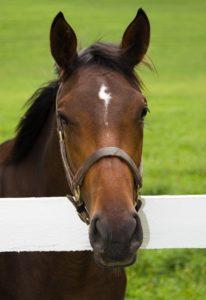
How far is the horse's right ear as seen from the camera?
3.55 metres

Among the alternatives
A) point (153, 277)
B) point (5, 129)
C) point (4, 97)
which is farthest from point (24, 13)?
point (153, 277)

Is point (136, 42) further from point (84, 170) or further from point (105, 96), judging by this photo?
point (84, 170)

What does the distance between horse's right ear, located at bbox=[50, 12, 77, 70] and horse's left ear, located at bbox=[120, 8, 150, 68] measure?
26 cm

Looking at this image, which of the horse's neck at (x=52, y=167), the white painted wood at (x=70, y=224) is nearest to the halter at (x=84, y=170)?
the white painted wood at (x=70, y=224)

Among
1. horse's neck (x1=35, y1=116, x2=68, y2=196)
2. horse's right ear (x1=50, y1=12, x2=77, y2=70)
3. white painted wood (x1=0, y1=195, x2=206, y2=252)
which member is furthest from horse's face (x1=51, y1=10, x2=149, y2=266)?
horse's neck (x1=35, y1=116, x2=68, y2=196)

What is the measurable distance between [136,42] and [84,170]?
80cm

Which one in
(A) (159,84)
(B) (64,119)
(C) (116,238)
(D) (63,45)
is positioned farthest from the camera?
(A) (159,84)

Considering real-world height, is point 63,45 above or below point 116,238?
above

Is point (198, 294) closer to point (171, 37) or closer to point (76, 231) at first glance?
point (76, 231)

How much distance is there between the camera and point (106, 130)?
3.26 meters

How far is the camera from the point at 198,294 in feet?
18.4

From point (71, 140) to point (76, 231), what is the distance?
45cm

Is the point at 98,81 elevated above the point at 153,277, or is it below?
above

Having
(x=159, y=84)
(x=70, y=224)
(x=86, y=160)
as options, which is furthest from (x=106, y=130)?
(x=159, y=84)
